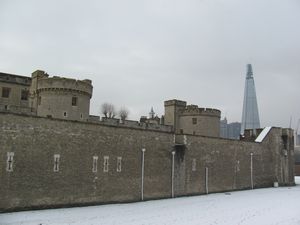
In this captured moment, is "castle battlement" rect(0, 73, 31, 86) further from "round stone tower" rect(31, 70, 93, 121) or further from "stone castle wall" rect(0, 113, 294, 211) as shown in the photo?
"stone castle wall" rect(0, 113, 294, 211)

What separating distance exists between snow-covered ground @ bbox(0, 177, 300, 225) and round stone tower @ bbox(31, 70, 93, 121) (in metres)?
15.9

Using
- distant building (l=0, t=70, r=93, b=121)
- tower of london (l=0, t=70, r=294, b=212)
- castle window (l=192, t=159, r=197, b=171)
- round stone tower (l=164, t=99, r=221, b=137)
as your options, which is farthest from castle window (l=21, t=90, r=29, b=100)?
castle window (l=192, t=159, r=197, b=171)

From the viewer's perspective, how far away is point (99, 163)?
2355cm

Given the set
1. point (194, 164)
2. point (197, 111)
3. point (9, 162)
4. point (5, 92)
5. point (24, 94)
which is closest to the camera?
point (9, 162)

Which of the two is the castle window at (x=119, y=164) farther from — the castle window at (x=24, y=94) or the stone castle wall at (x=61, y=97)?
the castle window at (x=24, y=94)

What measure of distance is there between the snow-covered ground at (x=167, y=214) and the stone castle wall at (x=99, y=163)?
1.24m

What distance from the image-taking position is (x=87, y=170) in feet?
74.5

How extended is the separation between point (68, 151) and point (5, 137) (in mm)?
4002

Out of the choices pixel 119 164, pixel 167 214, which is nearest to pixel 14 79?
pixel 119 164

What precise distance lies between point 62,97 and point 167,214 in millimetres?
21183

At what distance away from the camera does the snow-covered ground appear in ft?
55.8

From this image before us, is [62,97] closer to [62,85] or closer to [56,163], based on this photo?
[62,85]

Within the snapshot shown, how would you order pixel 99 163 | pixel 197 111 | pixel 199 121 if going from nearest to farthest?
pixel 99 163
pixel 199 121
pixel 197 111

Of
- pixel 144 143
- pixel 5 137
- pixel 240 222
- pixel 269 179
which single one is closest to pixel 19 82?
pixel 144 143
